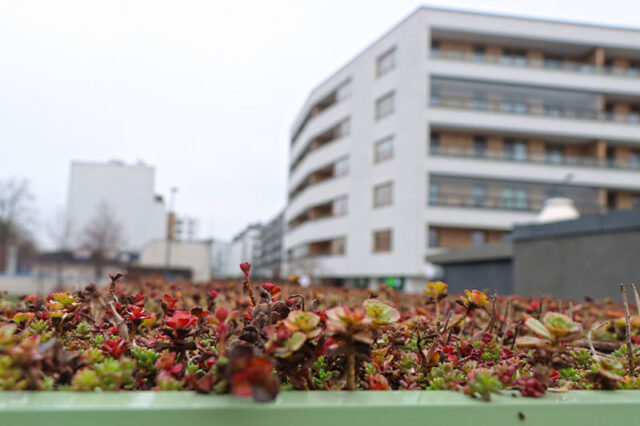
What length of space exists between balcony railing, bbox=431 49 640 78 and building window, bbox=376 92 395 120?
3.92m

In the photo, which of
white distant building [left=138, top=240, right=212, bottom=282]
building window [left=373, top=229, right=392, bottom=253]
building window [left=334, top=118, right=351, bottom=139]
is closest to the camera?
building window [left=373, top=229, right=392, bottom=253]

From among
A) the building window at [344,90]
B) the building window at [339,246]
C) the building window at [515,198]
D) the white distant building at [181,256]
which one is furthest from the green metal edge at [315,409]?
the white distant building at [181,256]

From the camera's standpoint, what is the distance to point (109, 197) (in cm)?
6372

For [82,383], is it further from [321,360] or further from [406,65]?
[406,65]

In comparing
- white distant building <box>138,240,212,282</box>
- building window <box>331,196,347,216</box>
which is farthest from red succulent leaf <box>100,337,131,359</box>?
white distant building <box>138,240,212,282</box>

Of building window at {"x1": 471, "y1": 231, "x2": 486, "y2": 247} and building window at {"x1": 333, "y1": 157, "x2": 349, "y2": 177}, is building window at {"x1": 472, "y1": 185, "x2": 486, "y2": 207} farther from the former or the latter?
building window at {"x1": 333, "y1": 157, "x2": 349, "y2": 177}

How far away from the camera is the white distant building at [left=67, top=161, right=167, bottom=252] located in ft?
203

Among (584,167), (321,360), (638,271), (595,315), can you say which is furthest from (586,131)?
(321,360)

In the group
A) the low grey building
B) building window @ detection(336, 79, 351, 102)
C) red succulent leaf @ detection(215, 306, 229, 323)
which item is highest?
building window @ detection(336, 79, 351, 102)

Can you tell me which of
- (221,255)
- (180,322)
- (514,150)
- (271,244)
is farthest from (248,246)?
(180,322)

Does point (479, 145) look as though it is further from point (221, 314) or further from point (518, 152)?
point (221, 314)

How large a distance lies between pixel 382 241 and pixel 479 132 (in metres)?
9.91

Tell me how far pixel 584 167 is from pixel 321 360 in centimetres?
3410

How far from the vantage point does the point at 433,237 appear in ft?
97.5
